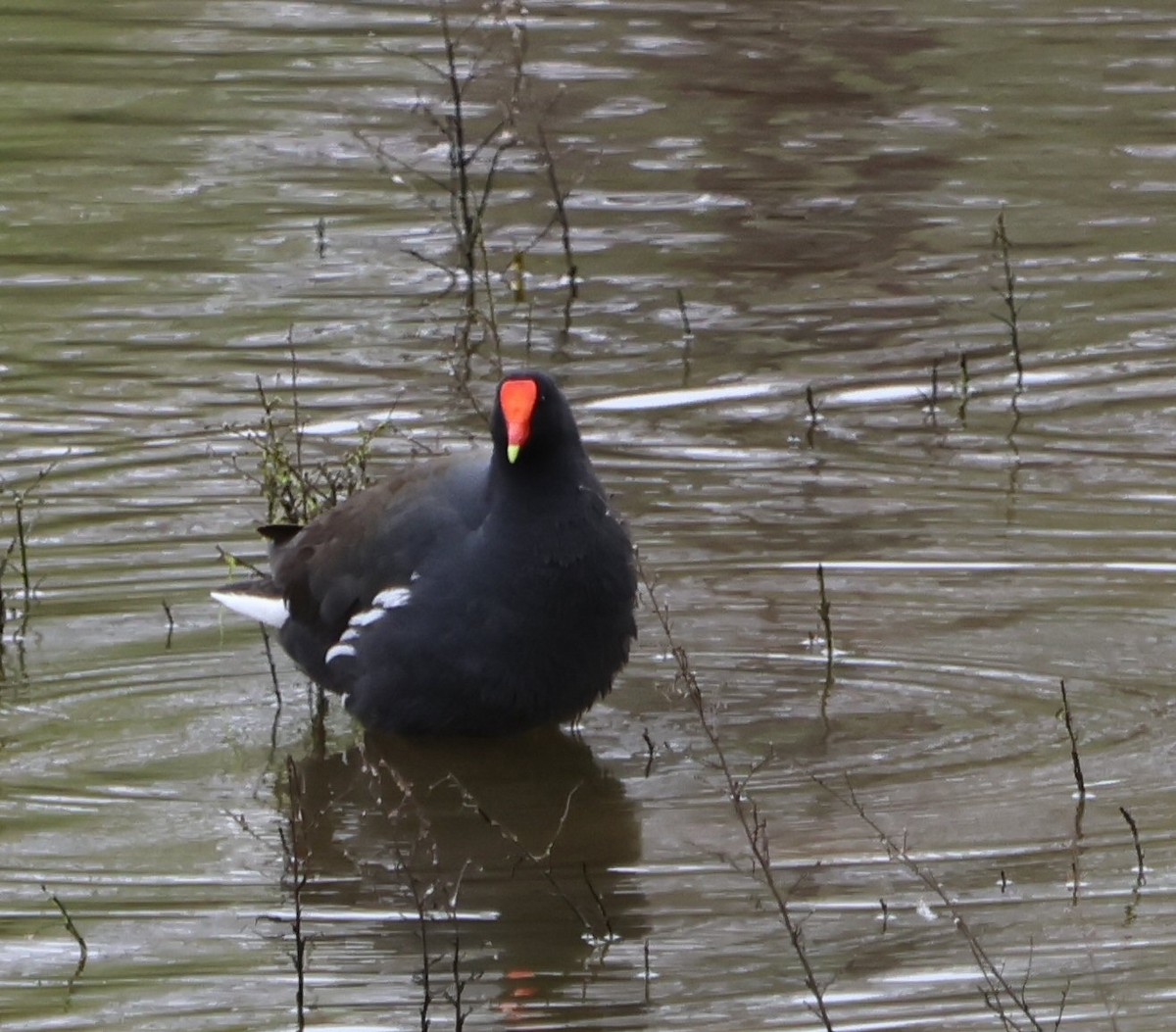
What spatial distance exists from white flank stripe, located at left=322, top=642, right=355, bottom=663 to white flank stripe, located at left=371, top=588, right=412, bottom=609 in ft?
0.51

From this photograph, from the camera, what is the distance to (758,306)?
11.0 metres

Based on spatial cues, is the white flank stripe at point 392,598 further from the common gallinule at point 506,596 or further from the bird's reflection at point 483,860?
the bird's reflection at point 483,860

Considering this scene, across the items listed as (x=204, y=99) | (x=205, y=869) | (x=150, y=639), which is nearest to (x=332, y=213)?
(x=204, y=99)

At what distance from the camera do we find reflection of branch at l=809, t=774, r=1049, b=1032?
4.59 meters

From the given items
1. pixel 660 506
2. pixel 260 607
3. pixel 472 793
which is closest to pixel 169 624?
pixel 260 607

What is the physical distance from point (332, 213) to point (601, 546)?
6.01 metres

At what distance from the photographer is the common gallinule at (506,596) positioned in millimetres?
6754

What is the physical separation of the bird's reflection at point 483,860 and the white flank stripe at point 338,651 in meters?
0.28

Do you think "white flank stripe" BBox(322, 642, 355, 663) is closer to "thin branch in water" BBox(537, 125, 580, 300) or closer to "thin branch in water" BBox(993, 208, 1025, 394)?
"thin branch in water" BBox(993, 208, 1025, 394)

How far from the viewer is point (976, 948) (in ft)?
15.3

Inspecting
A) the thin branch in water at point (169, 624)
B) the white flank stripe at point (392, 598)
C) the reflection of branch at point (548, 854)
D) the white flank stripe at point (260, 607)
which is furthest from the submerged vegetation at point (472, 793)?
the white flank stripe at point (392, 598)

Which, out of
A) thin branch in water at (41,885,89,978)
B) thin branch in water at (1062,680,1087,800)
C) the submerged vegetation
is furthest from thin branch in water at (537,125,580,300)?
thin branch in water at (41,885,89,978)

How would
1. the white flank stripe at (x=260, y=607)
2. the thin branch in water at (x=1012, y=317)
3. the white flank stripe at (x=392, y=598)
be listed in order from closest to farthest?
the white flank stripe at (x=392, y=598), the white flank stripe at (x=260, y=607), the thin branch in water at (x=1012, y=317)

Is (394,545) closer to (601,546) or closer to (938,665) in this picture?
(601,546)
